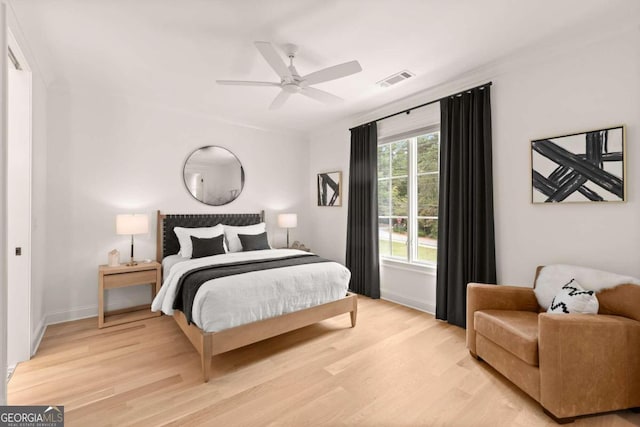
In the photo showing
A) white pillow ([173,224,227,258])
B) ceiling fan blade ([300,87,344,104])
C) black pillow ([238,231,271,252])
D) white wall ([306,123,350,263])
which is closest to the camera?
ceiling fan blade ([300,87,344,104])

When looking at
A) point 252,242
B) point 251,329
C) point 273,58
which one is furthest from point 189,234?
point 273,58

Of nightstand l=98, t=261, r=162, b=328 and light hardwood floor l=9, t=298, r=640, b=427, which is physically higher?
nightstand l=98, t=261, r=162, b=328

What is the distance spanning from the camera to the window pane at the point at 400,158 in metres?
3.91

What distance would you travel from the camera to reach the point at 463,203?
309 centimetres

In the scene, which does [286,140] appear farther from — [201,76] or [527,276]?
[527,276]

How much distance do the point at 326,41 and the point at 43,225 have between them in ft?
11.5

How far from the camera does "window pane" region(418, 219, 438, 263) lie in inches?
142

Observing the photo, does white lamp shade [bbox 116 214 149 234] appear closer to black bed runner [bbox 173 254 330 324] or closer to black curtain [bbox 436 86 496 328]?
black bed runner [bbox 173 254 330 324]

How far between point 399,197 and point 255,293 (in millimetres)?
2420

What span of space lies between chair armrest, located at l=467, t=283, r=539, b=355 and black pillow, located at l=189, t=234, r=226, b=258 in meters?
2.88

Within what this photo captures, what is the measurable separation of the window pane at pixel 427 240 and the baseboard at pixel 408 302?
551 millimetres

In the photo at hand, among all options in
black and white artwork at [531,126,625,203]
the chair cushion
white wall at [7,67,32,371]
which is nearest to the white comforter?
white wall at [7,67,32,371]

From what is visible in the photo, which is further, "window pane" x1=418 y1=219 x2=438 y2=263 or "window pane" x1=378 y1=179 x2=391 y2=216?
"window pane" x1=378 y1=179 x2=391 y2=216

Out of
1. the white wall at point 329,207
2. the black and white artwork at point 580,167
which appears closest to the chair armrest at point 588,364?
the black and white artwork at point 580,167
